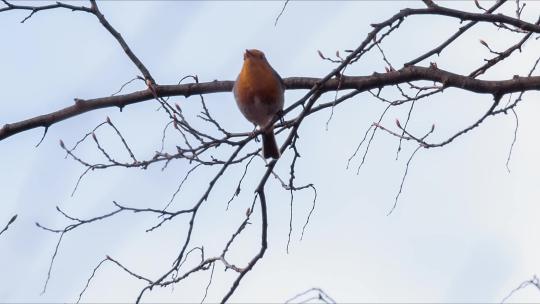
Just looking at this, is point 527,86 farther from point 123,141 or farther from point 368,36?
point 123,141

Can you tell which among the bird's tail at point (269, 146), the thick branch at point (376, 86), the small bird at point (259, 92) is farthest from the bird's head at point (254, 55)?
the thick branch at point (376, 86)

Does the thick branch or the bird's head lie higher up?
the bird's head

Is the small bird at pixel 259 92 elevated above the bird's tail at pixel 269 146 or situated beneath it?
elevated above

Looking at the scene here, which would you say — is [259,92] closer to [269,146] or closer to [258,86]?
[258,86]

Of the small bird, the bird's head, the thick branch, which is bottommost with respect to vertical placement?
the thick branch

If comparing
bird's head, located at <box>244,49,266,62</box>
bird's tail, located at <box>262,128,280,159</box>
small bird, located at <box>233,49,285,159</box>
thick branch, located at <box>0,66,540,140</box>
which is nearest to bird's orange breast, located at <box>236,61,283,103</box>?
small bird, located at <box>233,49,285,159</box>

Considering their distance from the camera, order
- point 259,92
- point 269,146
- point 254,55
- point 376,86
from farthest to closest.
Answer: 1. point 254,55
2. point 259,92
3. point 269,146
4. point 376,86

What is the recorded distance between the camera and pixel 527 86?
3.76m

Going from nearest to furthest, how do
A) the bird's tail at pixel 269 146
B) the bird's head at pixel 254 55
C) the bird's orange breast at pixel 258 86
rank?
the bird's tail at pixel 269 146 < the bird's orange breast at pixel 258 86 < the bird's head at pixel 254 55

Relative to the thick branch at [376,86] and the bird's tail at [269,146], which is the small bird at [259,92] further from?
the thick branch at [376,86]

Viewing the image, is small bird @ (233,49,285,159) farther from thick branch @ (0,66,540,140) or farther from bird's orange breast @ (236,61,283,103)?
thick branch @ (0,66,540,140)

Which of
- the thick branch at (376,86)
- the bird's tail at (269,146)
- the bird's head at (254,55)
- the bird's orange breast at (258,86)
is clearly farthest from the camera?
the bird's head at (254,55)

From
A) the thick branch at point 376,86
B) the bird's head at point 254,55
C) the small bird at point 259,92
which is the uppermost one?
the bird's head at point 254,55

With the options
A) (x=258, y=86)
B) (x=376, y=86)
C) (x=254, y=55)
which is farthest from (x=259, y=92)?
(x=376, y=86)
